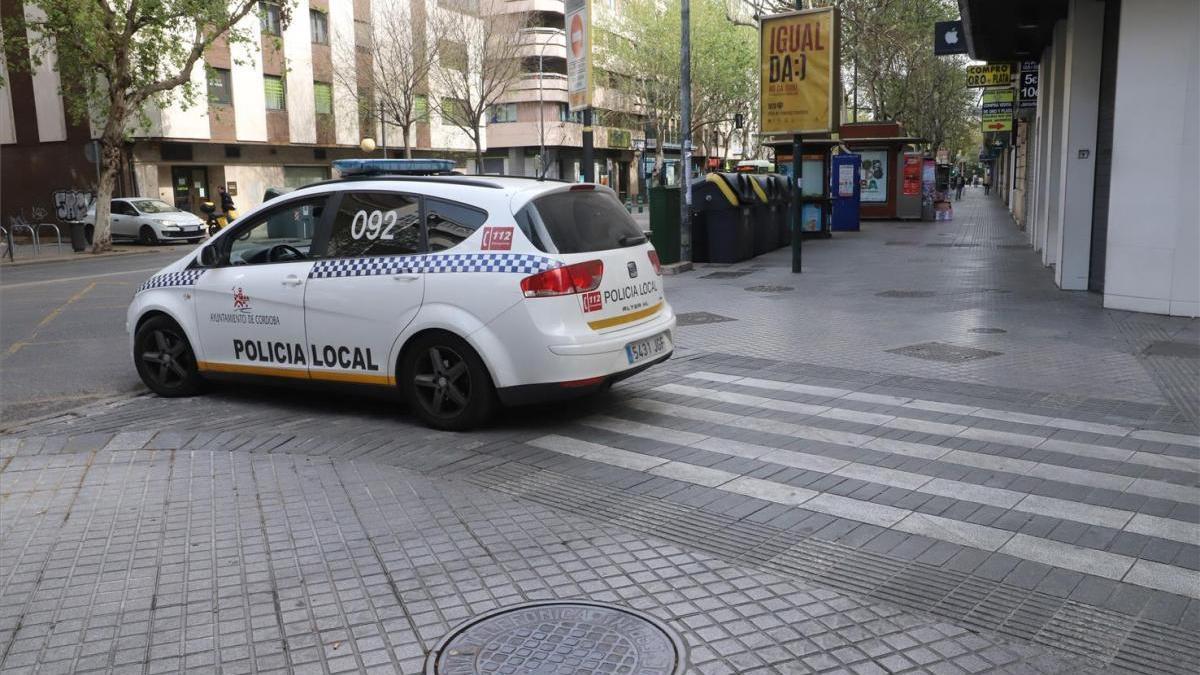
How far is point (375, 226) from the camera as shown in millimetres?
6684

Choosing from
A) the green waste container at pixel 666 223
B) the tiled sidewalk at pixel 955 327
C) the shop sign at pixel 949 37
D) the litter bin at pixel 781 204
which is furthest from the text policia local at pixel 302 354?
the shop sign at pixel 949 37

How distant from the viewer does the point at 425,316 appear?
6.32 m

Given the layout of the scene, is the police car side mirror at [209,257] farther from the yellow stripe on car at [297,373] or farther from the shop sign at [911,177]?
the shop sign at [911,177]

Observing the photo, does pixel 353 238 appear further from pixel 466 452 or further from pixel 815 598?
pixel 815 598

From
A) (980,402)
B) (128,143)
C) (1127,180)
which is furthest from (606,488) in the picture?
(128,143)

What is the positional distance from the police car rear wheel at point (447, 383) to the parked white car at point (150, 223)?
1042 inches

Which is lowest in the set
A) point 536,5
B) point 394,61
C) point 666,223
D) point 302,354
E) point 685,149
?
point 302,354

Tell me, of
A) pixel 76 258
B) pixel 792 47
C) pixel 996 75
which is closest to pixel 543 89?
pixel 996 75

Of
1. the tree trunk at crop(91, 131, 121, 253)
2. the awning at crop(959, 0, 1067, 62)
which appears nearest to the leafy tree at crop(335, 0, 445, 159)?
the tree trunk at crop(91, 131, 121, 253)

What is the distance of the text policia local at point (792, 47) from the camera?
15914mm

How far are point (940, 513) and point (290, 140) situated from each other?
3975 centimetres

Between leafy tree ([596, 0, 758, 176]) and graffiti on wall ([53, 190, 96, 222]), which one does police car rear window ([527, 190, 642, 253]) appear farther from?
leafy tree ([596, 0, 758, 176])

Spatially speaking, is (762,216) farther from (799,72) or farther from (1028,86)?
(1028,86)

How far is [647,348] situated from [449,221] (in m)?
1.58
